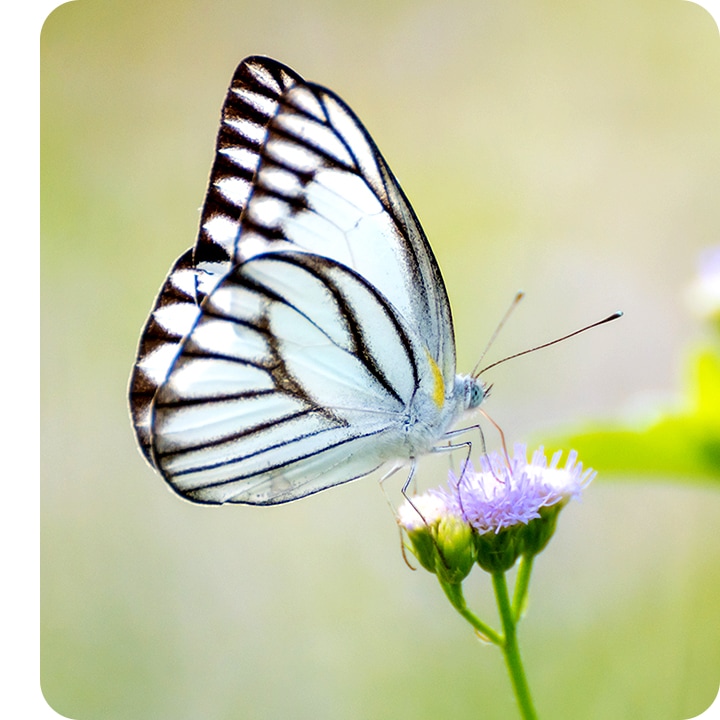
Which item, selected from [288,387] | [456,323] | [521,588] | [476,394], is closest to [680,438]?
[521,588]

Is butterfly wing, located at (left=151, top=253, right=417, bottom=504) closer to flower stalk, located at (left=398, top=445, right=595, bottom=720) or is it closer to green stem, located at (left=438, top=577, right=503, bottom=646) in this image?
flower stalk, located at (left=398, top=445, right=595, bottom=720)

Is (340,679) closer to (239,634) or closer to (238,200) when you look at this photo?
(239,634)

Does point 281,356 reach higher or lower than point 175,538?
higher

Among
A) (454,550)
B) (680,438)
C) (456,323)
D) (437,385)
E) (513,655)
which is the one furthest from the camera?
(456,323)

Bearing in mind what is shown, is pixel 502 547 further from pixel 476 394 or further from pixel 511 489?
pixel 476 394

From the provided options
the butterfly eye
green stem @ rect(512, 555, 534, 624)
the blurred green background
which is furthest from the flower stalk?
the blurred green background

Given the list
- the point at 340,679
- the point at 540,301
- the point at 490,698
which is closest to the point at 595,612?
the point at 490,698

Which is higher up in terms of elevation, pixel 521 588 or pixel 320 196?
pixel 320 196
